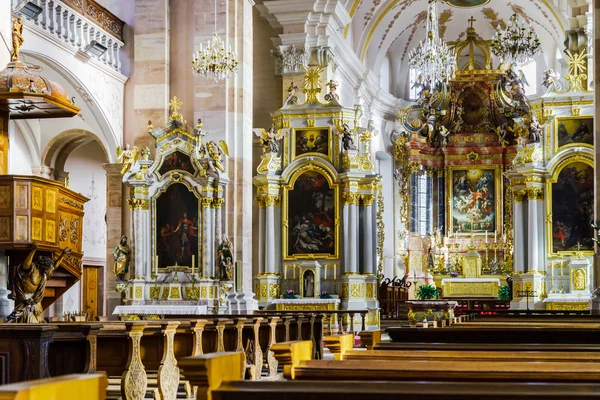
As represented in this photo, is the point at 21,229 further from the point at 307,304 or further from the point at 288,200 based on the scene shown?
the point at 288,200

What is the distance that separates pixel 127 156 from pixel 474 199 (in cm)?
1881

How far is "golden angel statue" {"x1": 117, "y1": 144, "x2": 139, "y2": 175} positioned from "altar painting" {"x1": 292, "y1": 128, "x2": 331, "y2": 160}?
4.72 metres

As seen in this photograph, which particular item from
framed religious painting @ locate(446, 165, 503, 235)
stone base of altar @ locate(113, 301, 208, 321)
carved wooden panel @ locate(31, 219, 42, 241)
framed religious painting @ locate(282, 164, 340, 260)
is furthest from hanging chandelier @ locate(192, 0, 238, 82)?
framed religious painting @ locate(446, 165, 503, 235)

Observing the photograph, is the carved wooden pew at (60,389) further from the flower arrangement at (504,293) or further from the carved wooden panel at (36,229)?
the flower arrangement at (504,293)

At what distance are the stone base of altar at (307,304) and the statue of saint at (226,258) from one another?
137 inches

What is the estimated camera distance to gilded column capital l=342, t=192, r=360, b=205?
19500 millimetres

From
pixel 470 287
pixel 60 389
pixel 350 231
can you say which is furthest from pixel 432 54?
pixel 60 389

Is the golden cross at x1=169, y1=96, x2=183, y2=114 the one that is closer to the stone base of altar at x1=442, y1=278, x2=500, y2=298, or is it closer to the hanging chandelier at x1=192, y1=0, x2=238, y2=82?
the hanging chandelier at x1=192, y1=0, x2=238, y2=82

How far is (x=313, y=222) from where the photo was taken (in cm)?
1978

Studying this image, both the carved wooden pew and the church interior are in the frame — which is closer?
the carved wooden pew

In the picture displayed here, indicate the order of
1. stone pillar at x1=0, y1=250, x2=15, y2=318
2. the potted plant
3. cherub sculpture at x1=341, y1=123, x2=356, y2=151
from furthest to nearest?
1. cherub sculpture at x1=341, y1=123, x2=356, y2=151
2. the potted plant
3. stone pillar at x1=0, y1=250, x2=15, y2=318

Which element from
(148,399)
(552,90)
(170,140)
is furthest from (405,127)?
(148,399)

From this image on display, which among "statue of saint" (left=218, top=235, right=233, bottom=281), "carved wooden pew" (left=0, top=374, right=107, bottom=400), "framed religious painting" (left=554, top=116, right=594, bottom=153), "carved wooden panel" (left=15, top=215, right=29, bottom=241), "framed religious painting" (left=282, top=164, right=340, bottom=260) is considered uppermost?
"framed religious painting" (left=554, top=116, right=594, bottom=153)

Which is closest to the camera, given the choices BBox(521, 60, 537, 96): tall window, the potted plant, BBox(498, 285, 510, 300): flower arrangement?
the potted plant
